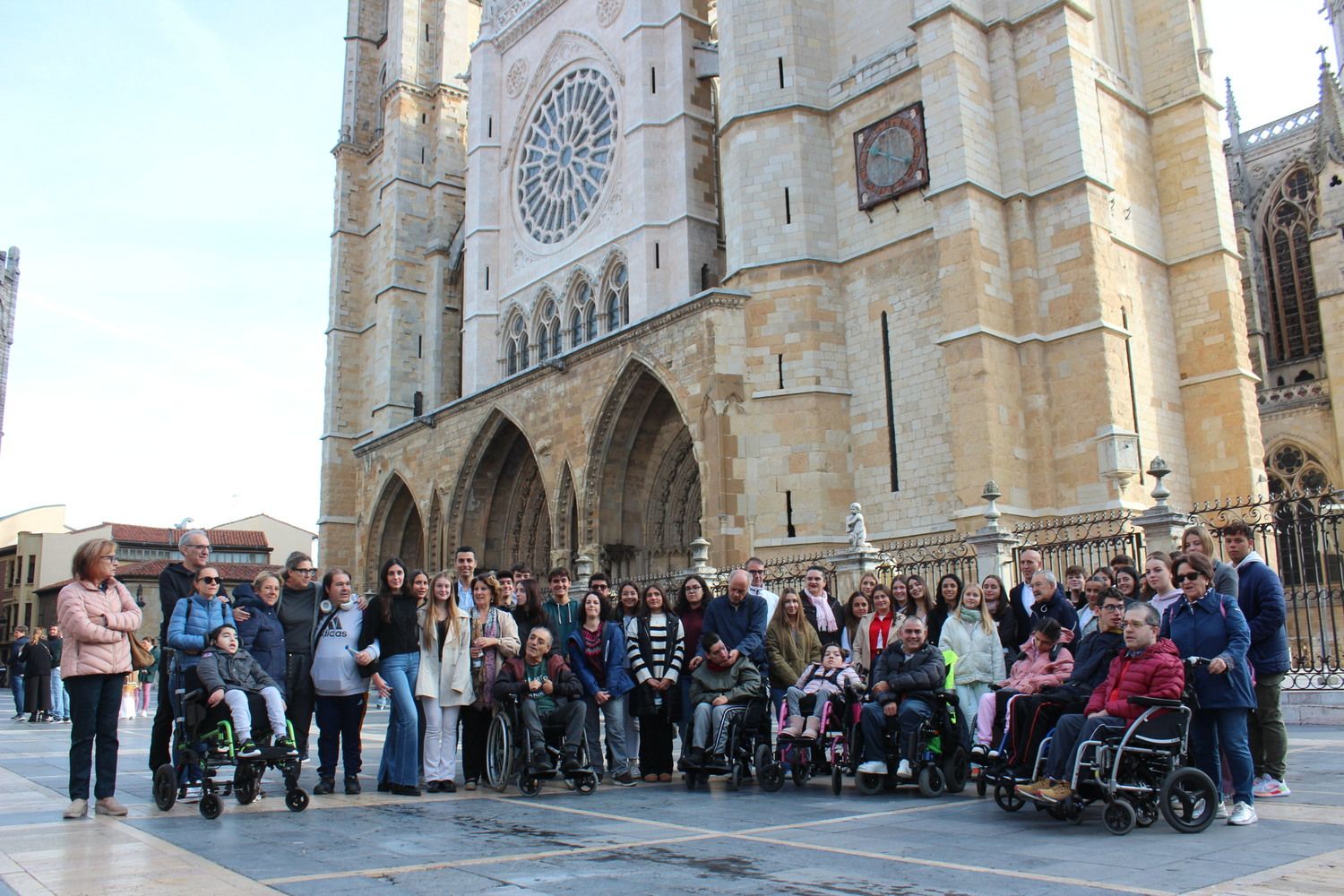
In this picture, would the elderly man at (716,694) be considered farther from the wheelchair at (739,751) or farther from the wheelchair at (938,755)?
the wheelchair at (938,755)

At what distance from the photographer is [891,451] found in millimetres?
15547

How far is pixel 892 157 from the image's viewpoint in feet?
53.1

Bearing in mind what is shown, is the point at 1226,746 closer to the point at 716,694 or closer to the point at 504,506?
the point at 716,694

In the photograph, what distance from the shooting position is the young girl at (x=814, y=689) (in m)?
6.73

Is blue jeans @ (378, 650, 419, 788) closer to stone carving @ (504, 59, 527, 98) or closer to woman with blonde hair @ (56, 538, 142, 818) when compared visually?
woman with blonde hair @ (56, 538, 142, 818)

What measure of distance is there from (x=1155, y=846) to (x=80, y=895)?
13.4ft

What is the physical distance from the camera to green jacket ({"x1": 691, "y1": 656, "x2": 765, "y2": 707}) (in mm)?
7043

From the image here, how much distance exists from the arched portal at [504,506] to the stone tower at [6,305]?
3434cm

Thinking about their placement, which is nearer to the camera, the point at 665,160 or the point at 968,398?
the point at 968,398

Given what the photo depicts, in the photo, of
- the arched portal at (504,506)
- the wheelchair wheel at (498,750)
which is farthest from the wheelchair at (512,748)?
the arched portal at (504,506)

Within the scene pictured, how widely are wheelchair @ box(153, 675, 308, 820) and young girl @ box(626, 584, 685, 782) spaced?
2.30 m

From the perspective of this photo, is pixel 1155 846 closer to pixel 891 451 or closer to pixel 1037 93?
pixel 891 451

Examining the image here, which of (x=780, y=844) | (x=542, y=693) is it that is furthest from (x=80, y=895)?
(x=542, y=693)

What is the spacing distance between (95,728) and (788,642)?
13.9 feet
